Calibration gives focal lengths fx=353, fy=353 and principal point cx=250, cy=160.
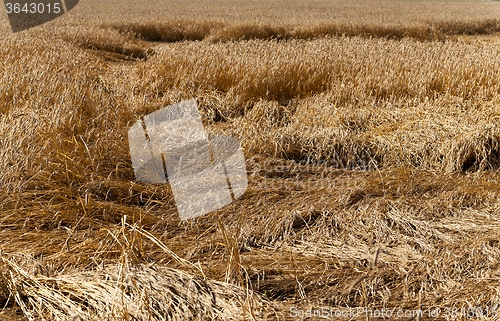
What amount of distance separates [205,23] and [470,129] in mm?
9733

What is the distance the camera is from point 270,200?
2.72m

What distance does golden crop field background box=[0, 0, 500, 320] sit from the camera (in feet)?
5.59

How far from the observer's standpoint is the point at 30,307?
1.66 meters

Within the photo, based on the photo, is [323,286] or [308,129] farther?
[308,129]

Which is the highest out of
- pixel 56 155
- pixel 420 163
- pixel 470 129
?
pixel 56 155

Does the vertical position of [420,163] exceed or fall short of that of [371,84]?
it falls short

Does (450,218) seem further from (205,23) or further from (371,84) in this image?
(205,23)

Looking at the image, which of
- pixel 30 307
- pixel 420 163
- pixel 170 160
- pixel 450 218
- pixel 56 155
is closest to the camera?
pixel 30 307

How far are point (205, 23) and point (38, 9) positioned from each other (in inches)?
385

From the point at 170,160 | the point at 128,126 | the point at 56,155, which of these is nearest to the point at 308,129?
the point at 170,160

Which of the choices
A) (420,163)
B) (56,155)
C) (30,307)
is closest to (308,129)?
(420,163)

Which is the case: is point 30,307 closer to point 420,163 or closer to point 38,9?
point 420,163

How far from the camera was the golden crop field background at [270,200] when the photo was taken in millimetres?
1703

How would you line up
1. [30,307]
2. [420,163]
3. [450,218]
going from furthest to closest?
[420,163] < [450,218] < [30,307]
